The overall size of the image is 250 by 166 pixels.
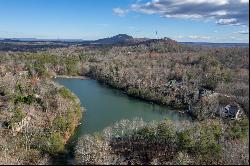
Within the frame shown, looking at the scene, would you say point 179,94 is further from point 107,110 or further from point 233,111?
point 233,111

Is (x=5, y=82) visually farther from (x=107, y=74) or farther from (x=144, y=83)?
(x=107, y=74)

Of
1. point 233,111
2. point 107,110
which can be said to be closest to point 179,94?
point 107,110

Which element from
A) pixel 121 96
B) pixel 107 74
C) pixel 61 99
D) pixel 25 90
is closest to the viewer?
pixel 61 99

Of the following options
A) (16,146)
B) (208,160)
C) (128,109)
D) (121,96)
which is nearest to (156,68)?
(121,96)

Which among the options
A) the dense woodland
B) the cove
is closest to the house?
the dense woodland

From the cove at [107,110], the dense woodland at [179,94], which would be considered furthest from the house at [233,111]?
the cove at [107,110]

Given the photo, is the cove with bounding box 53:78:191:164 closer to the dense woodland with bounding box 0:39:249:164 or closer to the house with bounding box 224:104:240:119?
the dense woodland with bounding box 0:39:249:164
